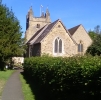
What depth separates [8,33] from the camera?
3600 centimetres

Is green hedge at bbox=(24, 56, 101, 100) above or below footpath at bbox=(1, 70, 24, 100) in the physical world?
above

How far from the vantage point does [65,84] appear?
9.14m

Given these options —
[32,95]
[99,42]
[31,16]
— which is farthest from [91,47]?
[32,95]

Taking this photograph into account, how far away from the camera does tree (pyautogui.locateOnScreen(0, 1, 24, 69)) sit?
35281 millimetres

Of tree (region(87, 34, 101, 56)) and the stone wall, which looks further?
the stone wall

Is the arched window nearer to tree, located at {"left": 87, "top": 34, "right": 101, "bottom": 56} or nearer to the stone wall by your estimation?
tree, located at {"left": 87, "top": 34, "right": 101, "bottom": 56}

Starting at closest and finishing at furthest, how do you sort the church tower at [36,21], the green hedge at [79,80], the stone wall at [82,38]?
the green hedge at [79,80]
the stone wall at [82,38]
the church tower at [36,21]

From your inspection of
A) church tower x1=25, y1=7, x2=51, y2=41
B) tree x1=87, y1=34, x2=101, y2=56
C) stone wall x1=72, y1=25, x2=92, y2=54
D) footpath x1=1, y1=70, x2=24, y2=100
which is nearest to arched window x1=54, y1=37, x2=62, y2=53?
tree x1=87, y1=34, x2=101, y2=56

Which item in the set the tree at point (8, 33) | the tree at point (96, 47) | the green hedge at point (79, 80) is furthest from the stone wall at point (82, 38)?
the green hedge at point (79, 80)

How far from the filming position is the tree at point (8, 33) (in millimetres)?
35281

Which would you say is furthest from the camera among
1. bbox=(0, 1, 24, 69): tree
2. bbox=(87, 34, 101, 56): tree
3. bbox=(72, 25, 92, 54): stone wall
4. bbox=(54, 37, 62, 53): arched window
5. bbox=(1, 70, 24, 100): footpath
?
bbox=(72, 25, 92, 54): stone wall

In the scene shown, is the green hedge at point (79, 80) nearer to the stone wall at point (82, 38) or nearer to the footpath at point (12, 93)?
the footpath at point (12, 93)

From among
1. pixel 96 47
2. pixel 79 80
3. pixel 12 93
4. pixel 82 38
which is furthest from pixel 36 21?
pixel 79 80

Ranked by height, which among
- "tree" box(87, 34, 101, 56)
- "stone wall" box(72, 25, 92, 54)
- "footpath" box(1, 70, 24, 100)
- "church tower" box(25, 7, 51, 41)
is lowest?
"footpath" box(1, 70, 24, 100)
